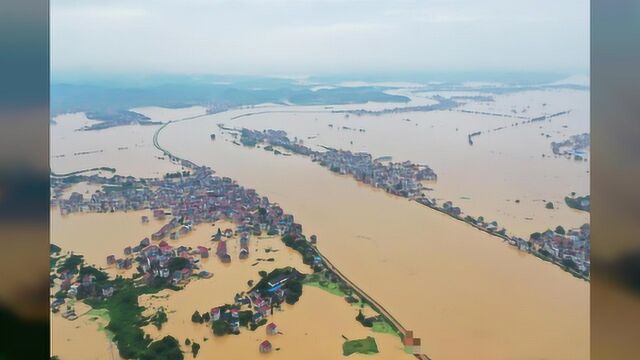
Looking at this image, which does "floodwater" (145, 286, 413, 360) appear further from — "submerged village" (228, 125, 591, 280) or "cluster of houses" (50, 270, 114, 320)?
"submerged village" (228, 125, 591, 280)

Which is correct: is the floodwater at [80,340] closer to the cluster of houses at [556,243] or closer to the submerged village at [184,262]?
the submerged village at [184,262]

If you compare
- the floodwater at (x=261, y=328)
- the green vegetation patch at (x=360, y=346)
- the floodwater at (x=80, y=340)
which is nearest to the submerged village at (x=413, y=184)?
the floodwater at (x=261, y=328)

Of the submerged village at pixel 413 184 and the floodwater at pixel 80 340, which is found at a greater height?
the submerged village at pixel 413 184

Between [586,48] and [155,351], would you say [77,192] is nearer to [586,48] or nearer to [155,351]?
[155,351]

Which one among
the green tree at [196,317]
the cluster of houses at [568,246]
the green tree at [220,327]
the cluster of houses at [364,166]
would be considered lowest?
the green tree at [220,327]

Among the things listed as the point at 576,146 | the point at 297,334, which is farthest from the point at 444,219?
the point at 297,334

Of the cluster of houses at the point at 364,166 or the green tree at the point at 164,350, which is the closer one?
the green tree at the point at 164,350

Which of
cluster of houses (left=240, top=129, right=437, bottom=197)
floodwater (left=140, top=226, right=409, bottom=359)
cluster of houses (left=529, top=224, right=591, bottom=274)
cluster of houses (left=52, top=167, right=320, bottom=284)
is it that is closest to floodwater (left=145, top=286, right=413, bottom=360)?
floodwater (left=140, top=226, right=409, bottom=359)

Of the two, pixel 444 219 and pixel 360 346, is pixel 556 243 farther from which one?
pixel 360 346
